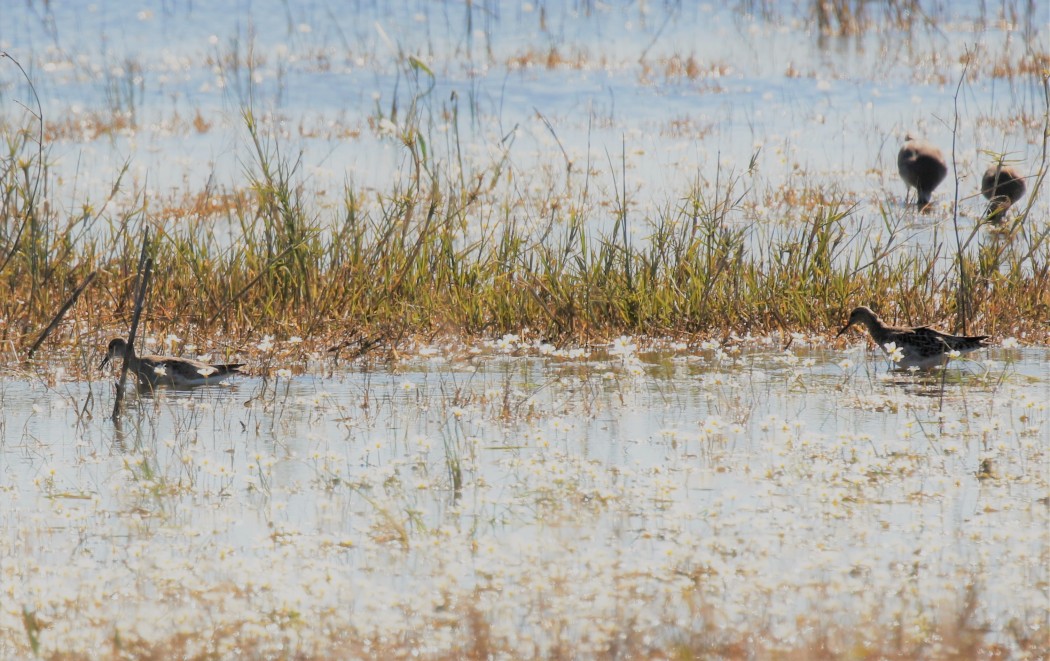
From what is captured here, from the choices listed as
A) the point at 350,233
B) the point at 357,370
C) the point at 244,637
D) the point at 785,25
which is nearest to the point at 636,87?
the point at 785,25

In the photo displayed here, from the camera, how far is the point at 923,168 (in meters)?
13.0

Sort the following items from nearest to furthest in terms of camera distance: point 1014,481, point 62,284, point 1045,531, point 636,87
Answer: point 1045,531 → point 1014,481 → point 62,284 → point 636,87

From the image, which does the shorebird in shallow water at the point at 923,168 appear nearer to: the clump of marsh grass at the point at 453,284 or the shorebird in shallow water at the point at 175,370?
the clump of marsh grass at the point at 453,284

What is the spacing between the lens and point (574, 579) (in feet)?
13.7

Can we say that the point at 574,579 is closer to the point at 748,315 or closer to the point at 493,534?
the point at 493,534

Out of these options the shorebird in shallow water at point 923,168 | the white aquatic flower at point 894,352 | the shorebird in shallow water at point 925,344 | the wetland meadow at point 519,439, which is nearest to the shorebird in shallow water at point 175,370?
the wetland meadow at point 519,439

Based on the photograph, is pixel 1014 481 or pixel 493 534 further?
pixel 1014 481

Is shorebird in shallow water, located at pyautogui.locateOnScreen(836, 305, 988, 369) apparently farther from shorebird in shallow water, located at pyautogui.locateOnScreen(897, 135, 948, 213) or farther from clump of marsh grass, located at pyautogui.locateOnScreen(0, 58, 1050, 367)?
→ shorebird in shallow water, located at pyautogui.locateOnScreen(897, 135, 948, 213)

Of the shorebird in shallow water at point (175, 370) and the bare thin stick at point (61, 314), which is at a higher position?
the bare thin stick at point (61, 314)

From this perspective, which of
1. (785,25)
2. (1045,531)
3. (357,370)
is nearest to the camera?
(1045,531)

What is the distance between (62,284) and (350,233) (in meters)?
1.93

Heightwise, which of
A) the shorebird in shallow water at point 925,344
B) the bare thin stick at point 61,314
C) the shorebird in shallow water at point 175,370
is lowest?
the shorebird in shallow water at point 175,370

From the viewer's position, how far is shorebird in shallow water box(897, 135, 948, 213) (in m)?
12.9

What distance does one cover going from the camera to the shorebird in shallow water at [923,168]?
12867 mm
